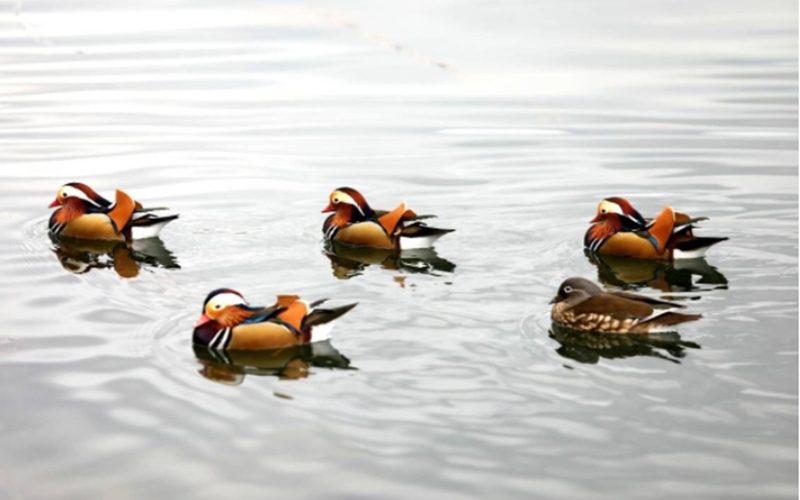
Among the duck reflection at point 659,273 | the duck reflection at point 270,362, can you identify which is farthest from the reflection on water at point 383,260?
the duck reflection at point 270,362

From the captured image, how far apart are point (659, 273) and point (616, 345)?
3.05 metres

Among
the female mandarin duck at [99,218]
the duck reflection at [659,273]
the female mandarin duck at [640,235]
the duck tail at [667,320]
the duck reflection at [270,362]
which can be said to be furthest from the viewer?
the female mandarin duck at [99,218]

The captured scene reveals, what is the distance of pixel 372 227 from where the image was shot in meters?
17.0

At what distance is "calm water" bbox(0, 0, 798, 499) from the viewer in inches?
406

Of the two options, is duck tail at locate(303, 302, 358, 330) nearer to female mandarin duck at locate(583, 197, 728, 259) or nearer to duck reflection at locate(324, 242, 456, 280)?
duck reflection at locate(324, 242, 456, 280)

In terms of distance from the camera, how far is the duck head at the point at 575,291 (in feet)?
44.1

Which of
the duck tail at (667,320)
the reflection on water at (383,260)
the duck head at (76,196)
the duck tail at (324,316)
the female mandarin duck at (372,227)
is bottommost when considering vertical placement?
the duck tail at (667,320)

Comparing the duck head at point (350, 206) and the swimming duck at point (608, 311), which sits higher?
the duck head at point (350, 206)

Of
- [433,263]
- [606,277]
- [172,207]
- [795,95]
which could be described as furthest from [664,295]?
[795,95]

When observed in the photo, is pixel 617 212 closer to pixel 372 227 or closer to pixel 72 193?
pixel 372 227

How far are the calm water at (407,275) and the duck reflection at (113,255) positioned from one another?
0.25 feet

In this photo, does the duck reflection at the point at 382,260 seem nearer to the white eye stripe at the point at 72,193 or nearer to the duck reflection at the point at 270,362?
the duck reflection at the point at 270,362

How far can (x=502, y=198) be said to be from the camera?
18.9 metres

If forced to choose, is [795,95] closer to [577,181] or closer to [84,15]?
[577,181]
